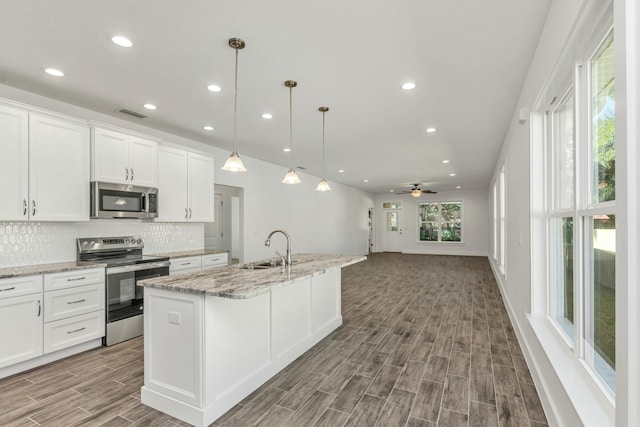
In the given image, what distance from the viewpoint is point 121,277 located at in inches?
145

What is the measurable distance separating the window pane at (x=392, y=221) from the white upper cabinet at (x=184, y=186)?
34.4 ft

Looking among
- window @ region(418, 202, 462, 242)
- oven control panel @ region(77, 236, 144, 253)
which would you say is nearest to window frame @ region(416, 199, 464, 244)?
window @ region(418, 202, 462, 242)

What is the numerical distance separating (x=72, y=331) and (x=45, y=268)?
692 mm

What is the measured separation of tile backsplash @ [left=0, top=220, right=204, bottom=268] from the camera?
3.29m

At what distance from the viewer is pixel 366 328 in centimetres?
404

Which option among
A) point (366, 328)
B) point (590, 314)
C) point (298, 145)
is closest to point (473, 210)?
point (298, 145)

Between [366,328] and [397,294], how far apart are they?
6.78ft

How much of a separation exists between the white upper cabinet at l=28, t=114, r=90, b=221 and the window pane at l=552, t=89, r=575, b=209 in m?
4.53

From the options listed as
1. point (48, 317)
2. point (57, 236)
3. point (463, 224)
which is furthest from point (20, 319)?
point (463, 224)

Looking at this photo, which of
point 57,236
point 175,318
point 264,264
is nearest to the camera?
point 175,318

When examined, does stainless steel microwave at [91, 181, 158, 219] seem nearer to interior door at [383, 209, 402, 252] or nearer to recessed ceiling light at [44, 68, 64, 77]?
recessed ceiling light at [44, 68, 64, 77]

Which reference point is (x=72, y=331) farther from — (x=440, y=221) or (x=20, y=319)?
(x=440, y=221)

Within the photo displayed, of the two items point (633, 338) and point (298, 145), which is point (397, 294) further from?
point (633, 338)

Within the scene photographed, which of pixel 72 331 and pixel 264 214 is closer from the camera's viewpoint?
Answer: pixel 72 331
